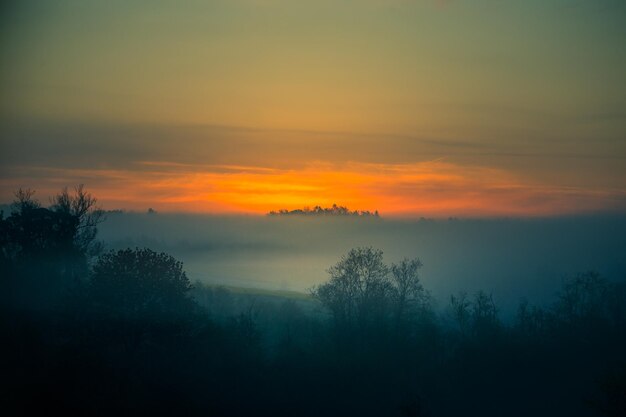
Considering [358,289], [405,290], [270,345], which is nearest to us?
[270,345]

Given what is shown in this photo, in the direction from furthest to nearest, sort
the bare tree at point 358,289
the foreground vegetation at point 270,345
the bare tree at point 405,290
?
the bare tree at point 405,290
the bare tree at point 358,289
the foreground vegetation at point 270,345

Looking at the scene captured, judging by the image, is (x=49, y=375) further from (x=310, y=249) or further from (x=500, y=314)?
(x=310, y=249)

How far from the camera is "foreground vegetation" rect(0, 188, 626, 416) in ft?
64.2

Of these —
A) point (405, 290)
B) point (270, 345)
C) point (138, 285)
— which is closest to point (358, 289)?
point (405, 290)

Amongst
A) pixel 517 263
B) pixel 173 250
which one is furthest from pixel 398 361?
pixel 517 263

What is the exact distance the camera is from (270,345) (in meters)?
28.6

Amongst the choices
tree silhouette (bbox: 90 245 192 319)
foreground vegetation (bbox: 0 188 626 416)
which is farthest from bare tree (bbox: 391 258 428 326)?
tree silhouette (bbox: 90 245 192 319)

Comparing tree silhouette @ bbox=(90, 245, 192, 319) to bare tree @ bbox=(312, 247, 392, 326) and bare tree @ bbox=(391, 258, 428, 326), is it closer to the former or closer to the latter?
bare tree @ bbox=(312, 247, 392, 326)

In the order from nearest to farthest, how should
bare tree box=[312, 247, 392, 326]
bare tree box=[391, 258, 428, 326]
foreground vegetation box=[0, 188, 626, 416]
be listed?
foreground vegetation box=[0, 188, 626, 416], bare tree box=[312, 247, 392, 326], bare tree box=[391, 258, 428, 326]

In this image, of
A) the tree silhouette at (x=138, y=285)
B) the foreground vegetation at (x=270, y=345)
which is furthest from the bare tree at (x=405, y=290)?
the tree silhouette at (x=138, y=285)

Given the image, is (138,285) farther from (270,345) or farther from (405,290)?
(405,290)

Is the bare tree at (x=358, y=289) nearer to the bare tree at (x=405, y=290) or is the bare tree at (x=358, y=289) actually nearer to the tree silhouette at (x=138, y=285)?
the bare tree at (x=405, y=290)

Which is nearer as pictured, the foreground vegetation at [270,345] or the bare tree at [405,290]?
the foreground vegetation at [270,345]

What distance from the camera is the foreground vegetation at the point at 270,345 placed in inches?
770
